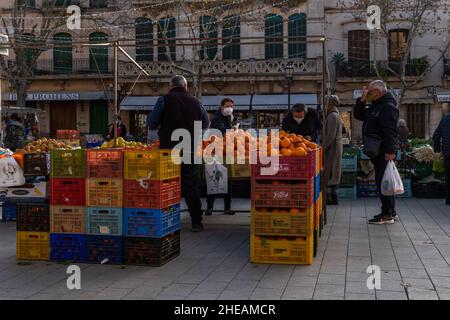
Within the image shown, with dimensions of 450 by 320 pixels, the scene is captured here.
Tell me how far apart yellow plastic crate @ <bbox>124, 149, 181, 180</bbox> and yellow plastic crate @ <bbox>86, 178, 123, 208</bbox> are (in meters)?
0.16

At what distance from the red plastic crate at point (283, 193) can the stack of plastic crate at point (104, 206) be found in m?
1.38

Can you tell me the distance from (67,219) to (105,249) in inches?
20.0

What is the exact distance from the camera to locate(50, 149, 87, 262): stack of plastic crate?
5879 millimetres

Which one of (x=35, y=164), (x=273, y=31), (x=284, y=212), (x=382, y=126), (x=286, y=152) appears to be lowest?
(x=284, y=212)

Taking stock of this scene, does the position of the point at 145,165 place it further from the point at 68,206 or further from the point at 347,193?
the point at 347,193

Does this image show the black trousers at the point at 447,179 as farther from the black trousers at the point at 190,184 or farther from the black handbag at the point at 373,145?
the black trousers at the point at 190,184

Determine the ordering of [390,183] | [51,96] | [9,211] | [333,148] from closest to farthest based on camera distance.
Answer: [390,183], [9,211], [333,148], [51,96]

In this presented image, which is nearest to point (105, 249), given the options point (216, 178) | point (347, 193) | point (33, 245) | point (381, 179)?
point (33, 245)

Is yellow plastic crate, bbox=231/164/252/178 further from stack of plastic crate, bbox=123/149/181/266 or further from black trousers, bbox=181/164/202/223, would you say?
stack of plastic crate, bbox=123/149/181/266

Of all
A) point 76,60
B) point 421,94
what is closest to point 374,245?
point 421,94

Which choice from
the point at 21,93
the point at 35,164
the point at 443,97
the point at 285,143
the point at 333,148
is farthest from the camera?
the point at 443,97

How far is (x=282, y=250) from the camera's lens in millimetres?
5820

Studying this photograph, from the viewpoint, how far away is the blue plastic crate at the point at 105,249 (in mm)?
5781
